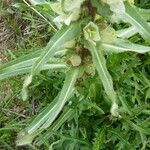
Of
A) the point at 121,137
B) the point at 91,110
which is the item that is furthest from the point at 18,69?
the point at 121,137

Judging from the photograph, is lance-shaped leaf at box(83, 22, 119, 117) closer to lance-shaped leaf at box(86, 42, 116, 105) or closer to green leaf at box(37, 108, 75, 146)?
lance-shaped leaf at box(86, 42, 116, 105)

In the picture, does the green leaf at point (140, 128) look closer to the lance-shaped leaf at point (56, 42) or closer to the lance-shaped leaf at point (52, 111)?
the lance-shaped leaf at point (52, 111)

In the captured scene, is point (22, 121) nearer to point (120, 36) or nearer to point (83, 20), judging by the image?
point (120, 36)

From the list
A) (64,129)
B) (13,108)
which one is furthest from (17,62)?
(13,108)

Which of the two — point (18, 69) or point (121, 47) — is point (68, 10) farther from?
point (18, 69)

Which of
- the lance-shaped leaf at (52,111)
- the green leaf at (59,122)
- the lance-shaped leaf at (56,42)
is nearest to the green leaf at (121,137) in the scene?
the green leaf at (59,122)

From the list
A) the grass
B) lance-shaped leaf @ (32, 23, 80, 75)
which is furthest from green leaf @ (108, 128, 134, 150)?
lance-shaped leaf @ (32, 23, 80, 75)
